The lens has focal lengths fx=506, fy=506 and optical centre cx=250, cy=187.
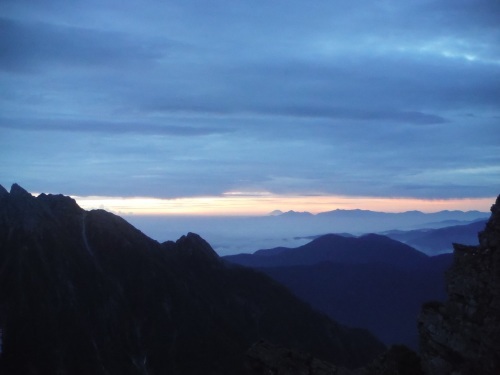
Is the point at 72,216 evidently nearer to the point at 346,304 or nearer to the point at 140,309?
the point at 140,309

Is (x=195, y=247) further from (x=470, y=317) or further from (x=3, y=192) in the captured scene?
(x=470, y=317)

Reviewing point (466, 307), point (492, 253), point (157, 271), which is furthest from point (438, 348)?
point (157, 271)

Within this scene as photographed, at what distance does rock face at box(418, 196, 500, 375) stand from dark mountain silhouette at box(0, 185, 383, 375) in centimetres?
7327

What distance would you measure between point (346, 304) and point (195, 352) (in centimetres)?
11091

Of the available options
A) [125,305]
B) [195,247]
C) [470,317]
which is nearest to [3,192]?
[125,305]

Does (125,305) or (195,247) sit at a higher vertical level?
(195,247)

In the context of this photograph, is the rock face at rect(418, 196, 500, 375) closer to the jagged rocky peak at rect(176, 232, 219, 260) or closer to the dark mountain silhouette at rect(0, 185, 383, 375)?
the dark mountain silhouette at rect(0, 185, 383, 375)

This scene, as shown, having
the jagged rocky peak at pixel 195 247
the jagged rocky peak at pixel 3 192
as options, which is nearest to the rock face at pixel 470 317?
the jagged rocky peak at pixel 195 247

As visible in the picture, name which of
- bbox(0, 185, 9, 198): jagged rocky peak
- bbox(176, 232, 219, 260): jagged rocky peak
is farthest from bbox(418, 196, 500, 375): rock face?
bbox(0, 185, 9, 198): jagged rocky peak

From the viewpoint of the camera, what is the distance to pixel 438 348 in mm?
18469

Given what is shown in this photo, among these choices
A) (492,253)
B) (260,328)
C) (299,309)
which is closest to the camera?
(492,253)

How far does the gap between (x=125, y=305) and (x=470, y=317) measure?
3604 inches

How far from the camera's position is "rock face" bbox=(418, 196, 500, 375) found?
54.3ft

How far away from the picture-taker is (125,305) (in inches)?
3971
